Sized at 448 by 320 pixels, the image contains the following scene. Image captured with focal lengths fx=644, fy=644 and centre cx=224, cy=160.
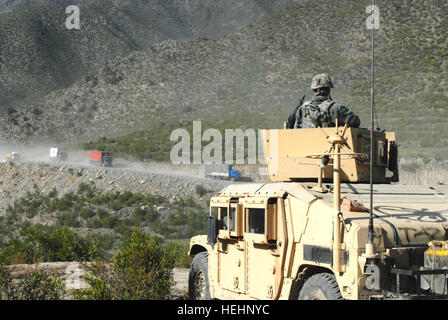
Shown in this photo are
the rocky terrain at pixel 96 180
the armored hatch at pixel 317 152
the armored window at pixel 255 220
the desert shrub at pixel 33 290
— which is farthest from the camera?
the rocky terrain at pixel 96 180

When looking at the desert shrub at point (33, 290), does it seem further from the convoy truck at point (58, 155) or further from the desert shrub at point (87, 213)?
the convoy truck at point (58, 155)

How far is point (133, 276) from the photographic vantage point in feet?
37.2

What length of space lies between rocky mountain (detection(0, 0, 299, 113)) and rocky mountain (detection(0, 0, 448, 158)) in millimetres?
12004

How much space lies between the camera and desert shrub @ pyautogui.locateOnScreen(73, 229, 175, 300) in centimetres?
1085

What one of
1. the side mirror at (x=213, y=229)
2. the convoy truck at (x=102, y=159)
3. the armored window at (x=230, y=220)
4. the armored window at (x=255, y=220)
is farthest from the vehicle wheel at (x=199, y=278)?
the convoy truck at (x=102, y=159)

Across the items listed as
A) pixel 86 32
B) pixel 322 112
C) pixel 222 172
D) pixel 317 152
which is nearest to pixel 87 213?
pixel 222 172

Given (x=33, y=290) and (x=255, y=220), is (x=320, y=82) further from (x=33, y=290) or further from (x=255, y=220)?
(x=33, y=290)

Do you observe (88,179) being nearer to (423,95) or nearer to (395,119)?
(395,119)

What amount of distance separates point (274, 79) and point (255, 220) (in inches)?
2115

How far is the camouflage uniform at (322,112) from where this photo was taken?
10.1 m

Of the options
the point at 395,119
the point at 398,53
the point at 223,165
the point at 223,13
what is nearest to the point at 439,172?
the point at 395,119

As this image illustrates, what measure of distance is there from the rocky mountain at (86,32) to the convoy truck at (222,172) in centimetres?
4122
